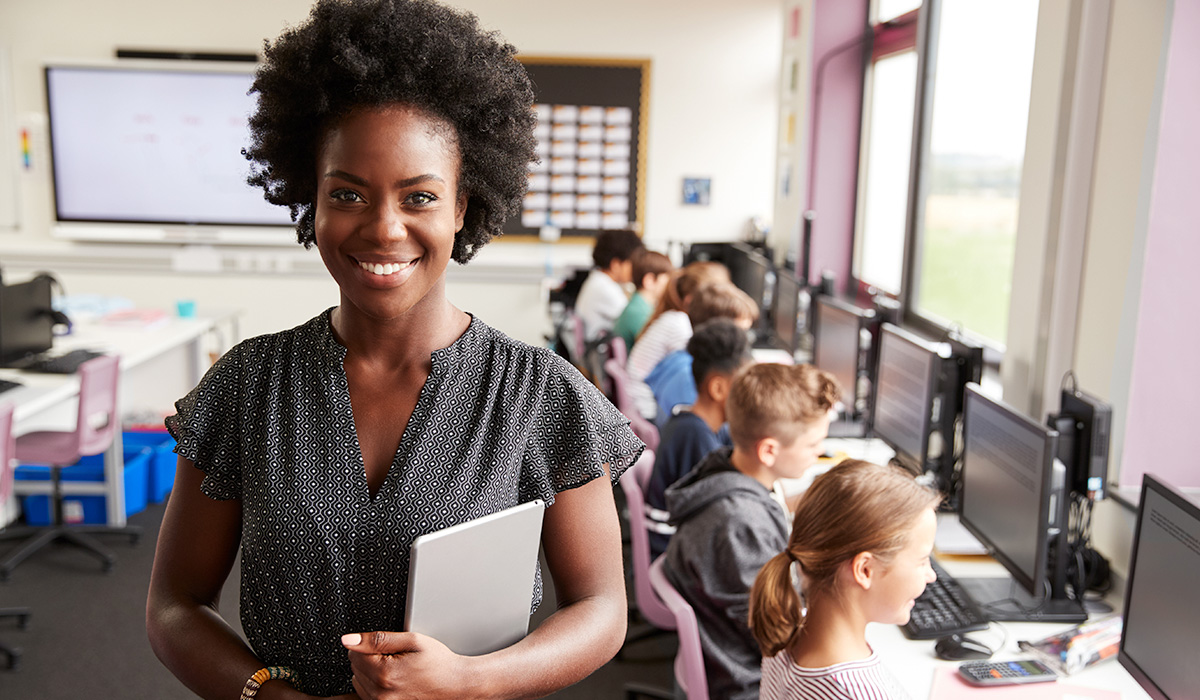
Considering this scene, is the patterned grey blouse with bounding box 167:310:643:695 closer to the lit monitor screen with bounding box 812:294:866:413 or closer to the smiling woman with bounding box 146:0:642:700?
the smiling woman with bounding box 146:0:642:700

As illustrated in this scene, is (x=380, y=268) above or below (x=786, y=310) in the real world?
above

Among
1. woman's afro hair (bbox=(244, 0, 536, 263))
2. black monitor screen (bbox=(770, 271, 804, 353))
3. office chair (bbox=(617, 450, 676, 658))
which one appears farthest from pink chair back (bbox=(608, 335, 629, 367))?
woman's afro hair (bbox=(244, 0, 536, 263))

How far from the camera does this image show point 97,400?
374 cm

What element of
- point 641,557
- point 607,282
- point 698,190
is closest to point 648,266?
point 607,282

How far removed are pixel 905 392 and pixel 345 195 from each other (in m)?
2.24

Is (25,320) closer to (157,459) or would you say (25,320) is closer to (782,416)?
(157,459)

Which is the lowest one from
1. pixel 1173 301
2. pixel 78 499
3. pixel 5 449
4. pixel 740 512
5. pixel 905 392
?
pixel 78 499

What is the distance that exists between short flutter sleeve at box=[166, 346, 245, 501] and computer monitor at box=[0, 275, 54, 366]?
3.31 meters

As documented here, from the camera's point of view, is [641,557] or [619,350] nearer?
[641,557]

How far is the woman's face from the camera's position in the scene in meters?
0.92

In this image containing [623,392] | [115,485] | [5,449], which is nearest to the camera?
[5,449]

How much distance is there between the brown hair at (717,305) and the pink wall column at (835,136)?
1775mm

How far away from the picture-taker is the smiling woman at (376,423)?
0.94 metres

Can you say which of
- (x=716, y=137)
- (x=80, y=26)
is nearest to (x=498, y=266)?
(x=716, y=137)
